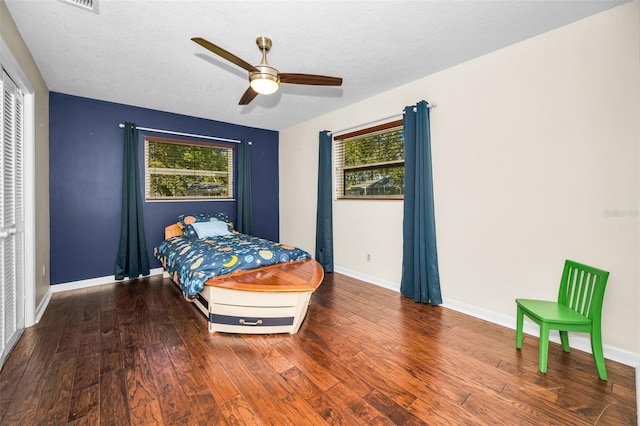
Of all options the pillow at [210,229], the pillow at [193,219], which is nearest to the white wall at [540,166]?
the pillow at [210,229]

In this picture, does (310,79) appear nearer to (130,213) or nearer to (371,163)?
(371,163)

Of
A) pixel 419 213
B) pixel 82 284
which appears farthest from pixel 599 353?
pixel 82 284

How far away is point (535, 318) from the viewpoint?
187 cm

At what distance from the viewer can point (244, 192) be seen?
4789mm

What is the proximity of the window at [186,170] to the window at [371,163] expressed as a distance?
6.64ft

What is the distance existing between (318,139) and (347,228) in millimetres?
1536

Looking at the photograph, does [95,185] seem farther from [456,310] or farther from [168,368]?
[456,310]

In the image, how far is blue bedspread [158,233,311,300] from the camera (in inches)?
96.1

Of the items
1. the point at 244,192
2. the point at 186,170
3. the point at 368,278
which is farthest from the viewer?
the point at 244,192

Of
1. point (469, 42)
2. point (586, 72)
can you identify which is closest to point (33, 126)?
point (469, 42)

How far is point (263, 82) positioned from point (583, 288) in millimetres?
2718

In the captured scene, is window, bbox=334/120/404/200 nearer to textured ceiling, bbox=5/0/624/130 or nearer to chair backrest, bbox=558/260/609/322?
textured ceiling, bbox=5/0/624/130

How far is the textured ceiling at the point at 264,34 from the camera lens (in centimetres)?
193

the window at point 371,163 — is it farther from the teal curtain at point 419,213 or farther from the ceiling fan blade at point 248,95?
the ceiling fan blade at point 248,95
